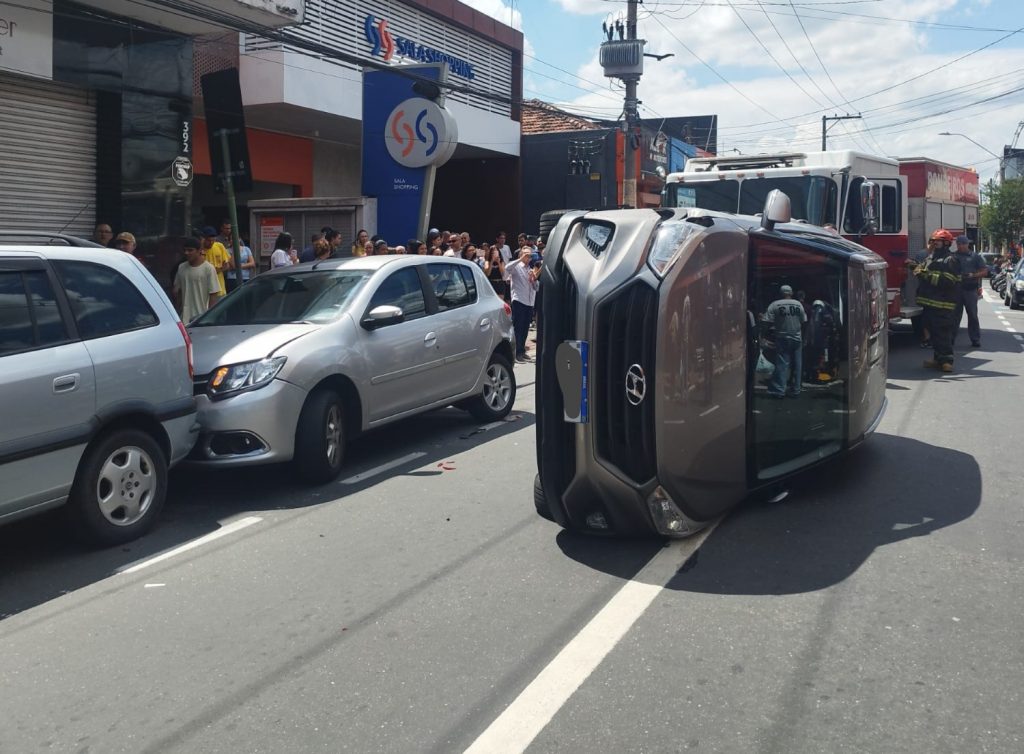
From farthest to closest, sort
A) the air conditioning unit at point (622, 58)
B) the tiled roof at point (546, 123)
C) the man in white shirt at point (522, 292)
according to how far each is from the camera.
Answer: the tiled roof at point (546, 123)
the air conditioning unit at point (622, 58)
the man in white shirt at point (522, 292)

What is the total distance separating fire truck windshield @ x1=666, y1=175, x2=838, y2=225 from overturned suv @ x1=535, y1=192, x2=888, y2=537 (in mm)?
7129

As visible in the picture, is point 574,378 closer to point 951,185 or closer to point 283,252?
point 283,252

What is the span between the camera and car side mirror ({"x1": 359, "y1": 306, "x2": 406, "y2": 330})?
779 centimetres

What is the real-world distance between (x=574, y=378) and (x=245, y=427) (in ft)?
8.66

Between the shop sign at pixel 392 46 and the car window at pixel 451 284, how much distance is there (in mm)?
11711

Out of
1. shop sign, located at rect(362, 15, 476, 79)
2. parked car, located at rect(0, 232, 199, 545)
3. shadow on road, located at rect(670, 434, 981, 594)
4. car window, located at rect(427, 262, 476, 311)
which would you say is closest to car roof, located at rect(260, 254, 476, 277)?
car window, located at rect(427, 262, 476, 311)

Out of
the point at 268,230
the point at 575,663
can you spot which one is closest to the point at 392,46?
the point at 268,230

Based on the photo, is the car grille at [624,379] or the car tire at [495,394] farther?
the car tire at [495,394]

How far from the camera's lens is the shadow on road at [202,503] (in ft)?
18.1

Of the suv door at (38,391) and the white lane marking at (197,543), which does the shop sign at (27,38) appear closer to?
the suv door at (38,391)

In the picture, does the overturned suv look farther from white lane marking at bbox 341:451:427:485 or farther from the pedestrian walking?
the pedestrian walking

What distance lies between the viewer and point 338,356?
294 inches

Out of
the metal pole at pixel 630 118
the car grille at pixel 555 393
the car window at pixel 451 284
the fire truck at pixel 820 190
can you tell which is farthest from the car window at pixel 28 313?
the metal pole at pixel 630 118

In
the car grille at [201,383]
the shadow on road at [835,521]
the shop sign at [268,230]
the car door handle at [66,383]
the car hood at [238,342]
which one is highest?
the shop sign at [268,230]
